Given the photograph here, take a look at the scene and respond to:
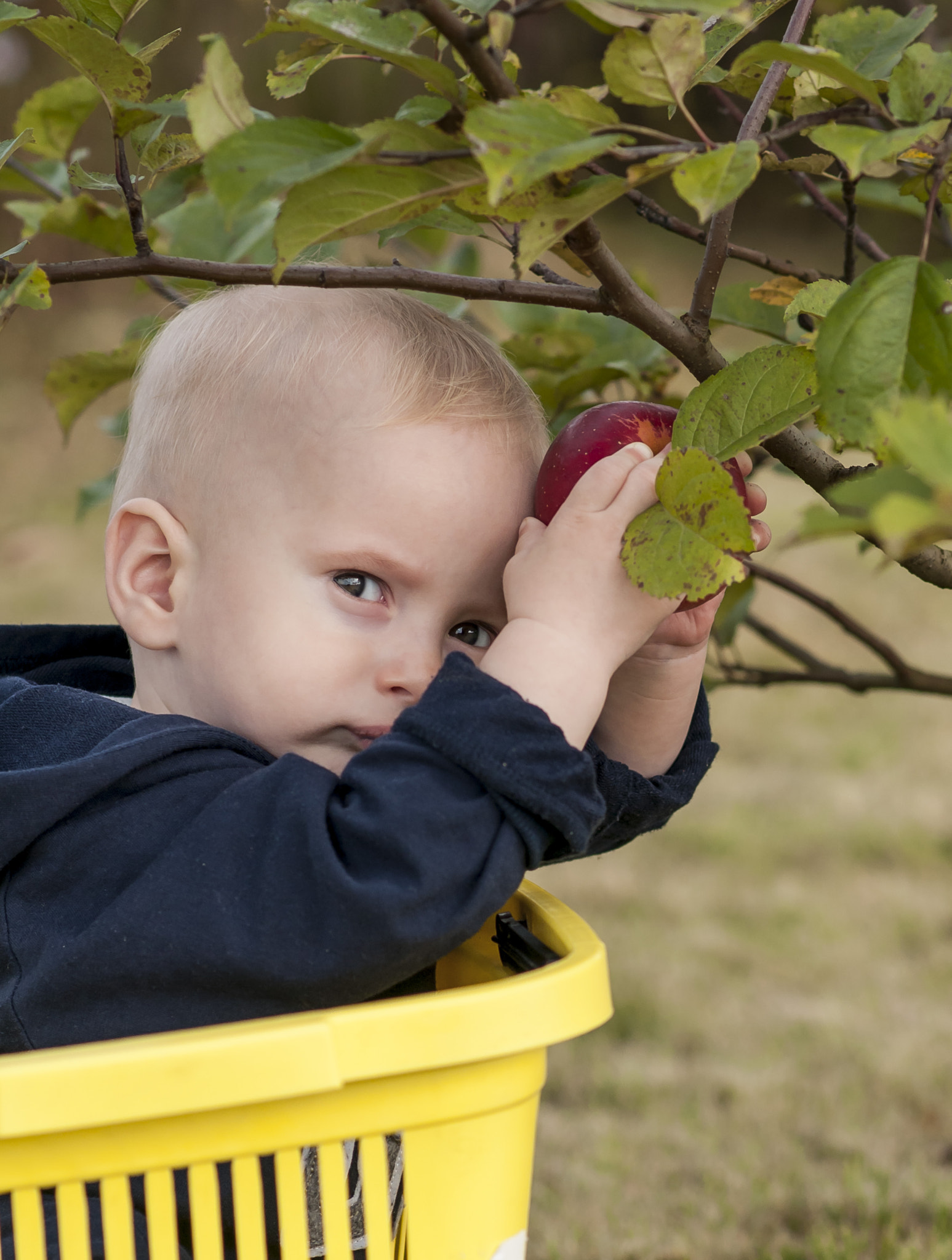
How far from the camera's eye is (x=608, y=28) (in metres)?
0.59

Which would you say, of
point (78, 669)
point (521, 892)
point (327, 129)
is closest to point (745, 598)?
point (521, 892)

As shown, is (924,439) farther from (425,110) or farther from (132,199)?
(132,199)

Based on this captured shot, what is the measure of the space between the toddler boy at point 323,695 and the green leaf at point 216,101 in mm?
310

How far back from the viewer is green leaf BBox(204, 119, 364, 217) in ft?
1.69

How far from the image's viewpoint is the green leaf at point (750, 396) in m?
0.65

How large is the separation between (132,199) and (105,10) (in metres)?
0.12

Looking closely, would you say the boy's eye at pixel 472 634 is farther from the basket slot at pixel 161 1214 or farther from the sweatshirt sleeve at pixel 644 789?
the basket slot at pixel 161 1214

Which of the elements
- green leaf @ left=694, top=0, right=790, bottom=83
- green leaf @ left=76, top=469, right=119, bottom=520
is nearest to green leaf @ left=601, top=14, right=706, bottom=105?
green leaf @ left=694, top=0, right=790, bottom=83

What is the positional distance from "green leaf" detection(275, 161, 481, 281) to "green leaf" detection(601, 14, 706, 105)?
0.27 ft

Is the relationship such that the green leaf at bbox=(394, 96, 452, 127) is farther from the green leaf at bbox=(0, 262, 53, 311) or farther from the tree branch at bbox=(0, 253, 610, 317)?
the green leaf at bbox=(0, 262, 53, 311)

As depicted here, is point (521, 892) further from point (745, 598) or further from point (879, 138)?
point (879, 138)

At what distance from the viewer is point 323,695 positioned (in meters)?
0.87

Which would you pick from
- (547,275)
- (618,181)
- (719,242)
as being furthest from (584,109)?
(547,275)

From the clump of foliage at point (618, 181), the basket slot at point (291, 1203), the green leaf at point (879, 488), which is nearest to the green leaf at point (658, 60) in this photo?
the clump of foliage at point (618, 181)
